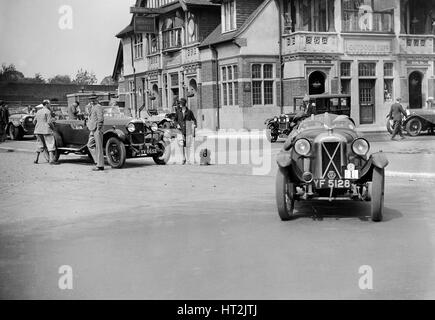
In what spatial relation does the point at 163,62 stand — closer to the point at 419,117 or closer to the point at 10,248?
the point at 419,117

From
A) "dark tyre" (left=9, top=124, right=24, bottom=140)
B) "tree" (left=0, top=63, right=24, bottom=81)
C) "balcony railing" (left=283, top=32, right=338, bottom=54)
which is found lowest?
"dark tyre" (left=9, top=124, right=24, bottom=140)

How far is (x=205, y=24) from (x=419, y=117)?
15513 mm

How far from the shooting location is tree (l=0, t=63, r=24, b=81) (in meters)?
3.54

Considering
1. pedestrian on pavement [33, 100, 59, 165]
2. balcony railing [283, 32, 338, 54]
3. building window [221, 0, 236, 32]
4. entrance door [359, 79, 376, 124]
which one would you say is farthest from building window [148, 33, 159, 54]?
pedestrian on pavement [33, 100, 59, 165]

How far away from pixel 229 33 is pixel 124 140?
19.7 metres

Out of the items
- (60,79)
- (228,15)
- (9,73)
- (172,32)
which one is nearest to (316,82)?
(228,15)

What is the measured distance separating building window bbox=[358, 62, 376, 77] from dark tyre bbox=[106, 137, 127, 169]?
2107cm

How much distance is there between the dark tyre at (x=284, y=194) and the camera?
782 centimetres

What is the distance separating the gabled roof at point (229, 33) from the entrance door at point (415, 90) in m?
9.55

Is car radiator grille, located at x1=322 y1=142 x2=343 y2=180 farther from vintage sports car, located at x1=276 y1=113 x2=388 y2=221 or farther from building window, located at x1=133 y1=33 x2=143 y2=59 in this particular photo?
building window, located at x1=133 y1=33 x2=143 y2=59

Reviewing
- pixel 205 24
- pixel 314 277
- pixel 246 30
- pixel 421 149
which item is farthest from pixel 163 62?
pixel 314 277

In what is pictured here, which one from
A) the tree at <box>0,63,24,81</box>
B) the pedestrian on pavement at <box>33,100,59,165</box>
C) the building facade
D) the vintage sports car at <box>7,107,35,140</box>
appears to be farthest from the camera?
the building facade

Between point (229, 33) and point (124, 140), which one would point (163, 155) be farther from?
point (229, 33)

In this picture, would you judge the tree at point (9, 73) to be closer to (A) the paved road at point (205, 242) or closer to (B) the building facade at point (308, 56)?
(A) the paved road at point (205, 242)
